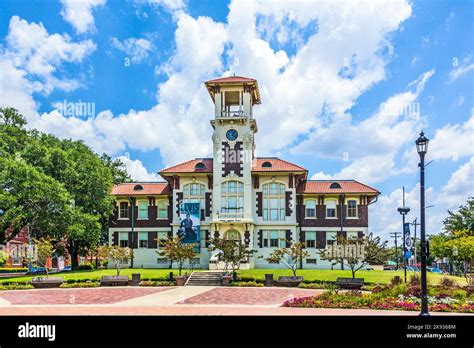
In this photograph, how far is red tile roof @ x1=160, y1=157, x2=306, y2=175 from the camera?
1741 inches

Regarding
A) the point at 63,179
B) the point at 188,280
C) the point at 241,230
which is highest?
the point at 63,179

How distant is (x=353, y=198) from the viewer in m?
44.8

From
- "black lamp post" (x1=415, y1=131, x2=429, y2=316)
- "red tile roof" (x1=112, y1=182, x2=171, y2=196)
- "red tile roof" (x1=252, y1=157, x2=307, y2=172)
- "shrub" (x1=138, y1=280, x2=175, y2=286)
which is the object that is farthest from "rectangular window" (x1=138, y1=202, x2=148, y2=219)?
"black lamp post" (x1=415, y1=131, x2=429, y2=316)

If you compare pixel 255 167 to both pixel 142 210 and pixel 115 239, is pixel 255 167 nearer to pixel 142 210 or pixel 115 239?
pixel 142 210

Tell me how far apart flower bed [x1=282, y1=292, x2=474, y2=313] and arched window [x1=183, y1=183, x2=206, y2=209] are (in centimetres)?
2473

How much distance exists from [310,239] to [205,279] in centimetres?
1466

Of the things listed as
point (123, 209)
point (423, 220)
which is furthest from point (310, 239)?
point (423, 220)

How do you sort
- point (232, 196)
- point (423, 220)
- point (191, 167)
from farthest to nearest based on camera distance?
1. point (191, 167)
2. point (232, 196)
3. point (423, 220)

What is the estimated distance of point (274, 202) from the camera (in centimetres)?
4453

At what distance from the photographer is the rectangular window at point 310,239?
44.9 metres

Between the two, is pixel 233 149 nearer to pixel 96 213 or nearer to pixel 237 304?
pixel 96 213
